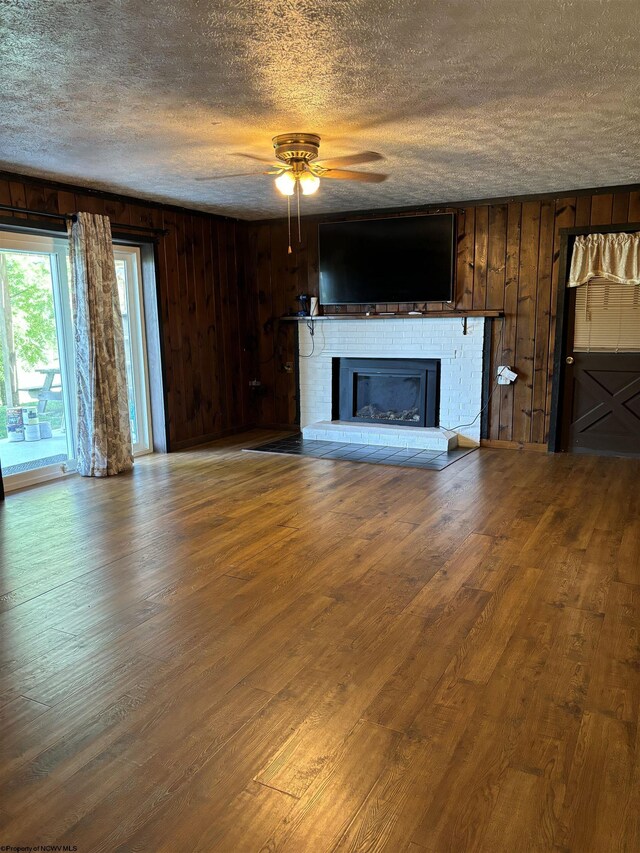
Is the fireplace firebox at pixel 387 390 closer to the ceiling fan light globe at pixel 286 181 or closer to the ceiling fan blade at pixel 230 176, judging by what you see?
the ceiling fan blade at pixel 230 176

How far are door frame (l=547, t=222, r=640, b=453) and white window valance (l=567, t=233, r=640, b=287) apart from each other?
61mm

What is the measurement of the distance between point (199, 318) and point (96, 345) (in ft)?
5.34

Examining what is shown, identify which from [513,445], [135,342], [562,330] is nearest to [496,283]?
[562,330]

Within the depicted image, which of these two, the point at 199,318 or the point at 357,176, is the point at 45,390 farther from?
the point at 357,176

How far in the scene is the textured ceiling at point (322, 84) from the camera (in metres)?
2.29

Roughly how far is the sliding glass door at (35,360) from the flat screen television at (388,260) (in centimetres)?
228

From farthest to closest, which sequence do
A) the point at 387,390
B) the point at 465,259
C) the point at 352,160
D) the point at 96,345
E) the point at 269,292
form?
1. the point at 269,292
2. the point at 387,390
3. the point at 465,259
4. the point at 96,345
5. the point at 352,160

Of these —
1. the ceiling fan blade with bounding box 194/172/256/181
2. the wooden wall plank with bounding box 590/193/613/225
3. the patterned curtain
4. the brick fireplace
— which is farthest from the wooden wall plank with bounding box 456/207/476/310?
the patterned curtain

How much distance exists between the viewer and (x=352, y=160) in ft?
14.7

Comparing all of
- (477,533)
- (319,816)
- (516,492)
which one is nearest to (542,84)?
(477,533)

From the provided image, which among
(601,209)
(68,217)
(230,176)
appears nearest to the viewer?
(230,176)

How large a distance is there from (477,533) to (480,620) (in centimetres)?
115

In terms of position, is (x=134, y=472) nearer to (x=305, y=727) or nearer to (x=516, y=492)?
(x=516, y=492)

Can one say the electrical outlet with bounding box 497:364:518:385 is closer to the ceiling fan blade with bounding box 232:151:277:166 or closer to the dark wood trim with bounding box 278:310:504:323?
the dark wood trim with bounding box 278:310:504:323
